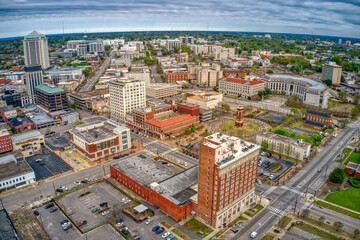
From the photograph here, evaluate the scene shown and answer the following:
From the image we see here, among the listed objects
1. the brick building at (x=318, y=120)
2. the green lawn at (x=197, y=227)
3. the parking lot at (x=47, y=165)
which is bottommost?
the green lawn at (x=197, y=227)

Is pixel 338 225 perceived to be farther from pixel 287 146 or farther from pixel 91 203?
pixel 91 203

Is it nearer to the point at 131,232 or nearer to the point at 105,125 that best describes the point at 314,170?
the point at 131,232

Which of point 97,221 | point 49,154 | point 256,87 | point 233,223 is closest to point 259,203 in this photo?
point 233,223

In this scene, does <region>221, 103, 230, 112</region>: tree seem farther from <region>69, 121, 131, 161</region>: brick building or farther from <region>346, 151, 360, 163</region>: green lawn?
<region>69, 121, 131, 161</region>: brick building

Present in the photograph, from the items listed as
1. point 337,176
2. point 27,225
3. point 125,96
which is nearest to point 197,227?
point 27,225

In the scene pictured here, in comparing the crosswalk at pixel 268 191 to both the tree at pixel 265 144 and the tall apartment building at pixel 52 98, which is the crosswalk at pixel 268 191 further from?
the tall apartment building at pixel 52 98

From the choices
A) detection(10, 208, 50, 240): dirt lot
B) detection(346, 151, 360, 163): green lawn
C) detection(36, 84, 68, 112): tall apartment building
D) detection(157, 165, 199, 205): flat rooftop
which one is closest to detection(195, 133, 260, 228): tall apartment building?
detection(157, 165, 199, 205): flat rooftop

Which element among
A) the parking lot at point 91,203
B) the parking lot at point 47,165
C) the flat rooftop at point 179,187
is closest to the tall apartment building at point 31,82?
the parking lot at point 47,165
